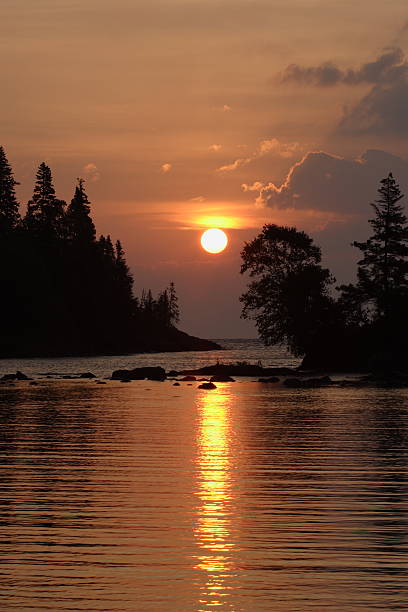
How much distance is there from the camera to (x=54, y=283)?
145375mm

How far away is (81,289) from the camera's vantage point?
5910 inches

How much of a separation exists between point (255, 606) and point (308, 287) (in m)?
69.5

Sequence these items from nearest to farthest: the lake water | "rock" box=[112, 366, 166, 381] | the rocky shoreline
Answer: the lake water → the rocky shoreline → "rock" box=[112, 366, 166, 381]

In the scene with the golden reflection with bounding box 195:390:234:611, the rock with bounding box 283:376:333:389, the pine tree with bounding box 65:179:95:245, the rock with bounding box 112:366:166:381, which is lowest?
the golden reflection with bounding box 195:390:234:611

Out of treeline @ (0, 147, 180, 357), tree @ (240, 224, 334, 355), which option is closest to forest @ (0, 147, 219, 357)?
treeline @ (0, 147, 180, 357)

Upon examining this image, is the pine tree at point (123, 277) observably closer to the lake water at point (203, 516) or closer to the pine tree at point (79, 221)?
the pine tree at point (79, 221)

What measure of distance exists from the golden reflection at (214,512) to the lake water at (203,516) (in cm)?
4

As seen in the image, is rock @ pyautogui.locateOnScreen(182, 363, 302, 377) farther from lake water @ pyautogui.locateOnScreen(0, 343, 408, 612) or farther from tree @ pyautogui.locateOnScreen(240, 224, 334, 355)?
lake water @ pyautogui.locateOnScreen(0, 343, 408, 612)

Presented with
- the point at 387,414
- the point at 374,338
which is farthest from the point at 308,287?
the point at 387,414

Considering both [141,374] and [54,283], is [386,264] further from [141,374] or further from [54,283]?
[54,283]

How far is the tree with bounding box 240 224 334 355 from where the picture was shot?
7756 centimetres

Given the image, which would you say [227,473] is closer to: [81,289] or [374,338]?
[374,338]

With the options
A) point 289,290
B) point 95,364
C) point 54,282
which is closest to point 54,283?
point 54,282

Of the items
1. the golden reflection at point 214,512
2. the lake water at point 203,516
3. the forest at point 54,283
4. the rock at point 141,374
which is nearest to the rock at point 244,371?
the rock at point 141,374
